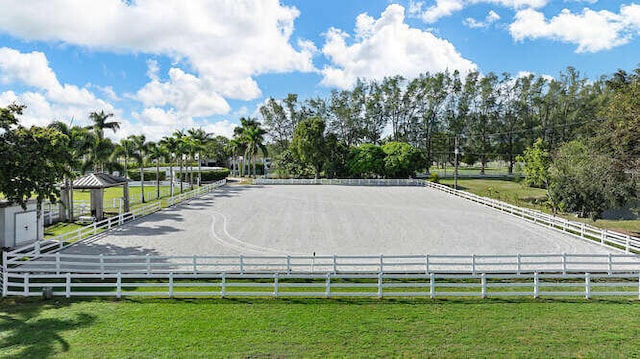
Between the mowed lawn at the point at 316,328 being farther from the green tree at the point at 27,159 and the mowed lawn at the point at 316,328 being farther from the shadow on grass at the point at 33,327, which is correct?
the green tree at the point at 27,159

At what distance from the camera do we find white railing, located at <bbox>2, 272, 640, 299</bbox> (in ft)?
42.5

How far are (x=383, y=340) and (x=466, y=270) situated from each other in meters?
7.53

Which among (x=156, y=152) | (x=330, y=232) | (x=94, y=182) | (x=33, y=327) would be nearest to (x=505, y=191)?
(x=330, y=232)

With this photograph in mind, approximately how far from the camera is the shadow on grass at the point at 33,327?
956cm

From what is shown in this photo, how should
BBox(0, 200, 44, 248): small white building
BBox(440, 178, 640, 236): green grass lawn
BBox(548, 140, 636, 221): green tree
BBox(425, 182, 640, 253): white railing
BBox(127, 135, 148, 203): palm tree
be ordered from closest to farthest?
BBox(0, 200, 44, 248): small white building → BBox(425, 182, 640, 253): white railing → BBox(548, 140, 636, 221): green tree → BBox(127, 135, 148, 203): palm tree → BBox(440, 178, 640, 236): green grass lawn

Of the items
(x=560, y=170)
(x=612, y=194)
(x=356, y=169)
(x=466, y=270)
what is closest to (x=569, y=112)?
(x=356, y=169)

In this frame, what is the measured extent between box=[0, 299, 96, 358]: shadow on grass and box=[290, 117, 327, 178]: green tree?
179 ft

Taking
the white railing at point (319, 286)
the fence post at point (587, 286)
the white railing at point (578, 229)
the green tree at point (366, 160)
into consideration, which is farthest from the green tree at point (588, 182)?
the green tree at point (366, 160)

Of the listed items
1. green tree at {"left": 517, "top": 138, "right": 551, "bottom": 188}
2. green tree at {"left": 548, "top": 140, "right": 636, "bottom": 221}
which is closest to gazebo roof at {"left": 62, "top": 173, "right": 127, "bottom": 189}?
green tree at {"left": 548, "top": 140, "right": 636, "bottom": 221}

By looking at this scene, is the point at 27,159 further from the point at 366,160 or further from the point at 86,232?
the point at 366,160

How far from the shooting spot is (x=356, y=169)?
66688 millimetres

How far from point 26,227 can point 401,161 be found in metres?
52.9

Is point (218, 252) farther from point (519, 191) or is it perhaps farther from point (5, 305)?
point (519, 191)

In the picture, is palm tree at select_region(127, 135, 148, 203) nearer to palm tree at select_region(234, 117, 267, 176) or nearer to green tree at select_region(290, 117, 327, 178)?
Answer: palm tree at select_region(234, 117, 267, 176)
